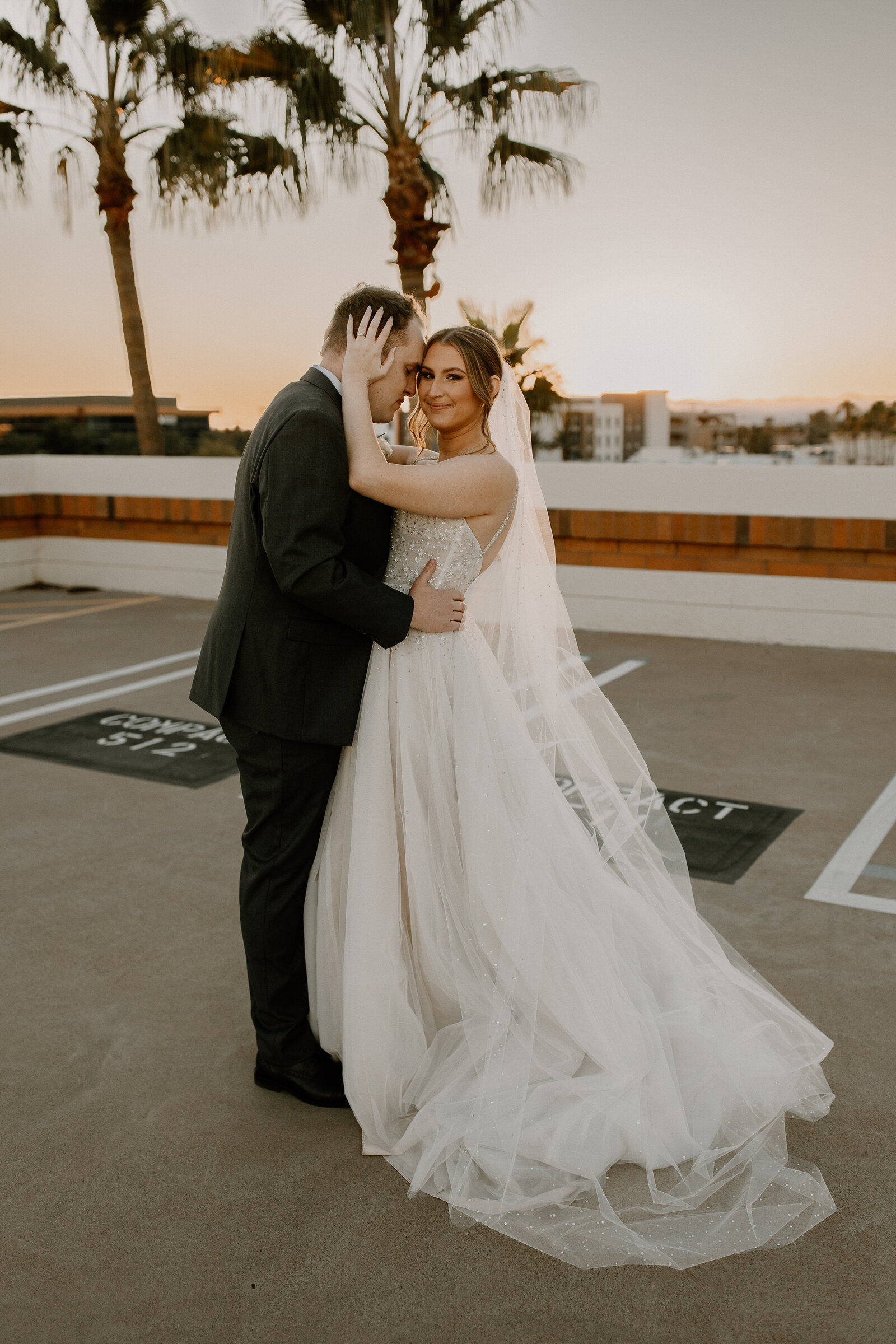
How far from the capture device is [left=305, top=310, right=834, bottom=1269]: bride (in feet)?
7.67

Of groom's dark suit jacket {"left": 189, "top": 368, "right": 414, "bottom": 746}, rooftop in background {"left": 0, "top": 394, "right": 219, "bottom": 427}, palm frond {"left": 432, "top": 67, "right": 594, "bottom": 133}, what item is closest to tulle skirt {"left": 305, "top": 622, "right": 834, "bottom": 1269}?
groom's dark suit jacket {"left": 189, "top": 368, "right": 414, "bottom": 746}

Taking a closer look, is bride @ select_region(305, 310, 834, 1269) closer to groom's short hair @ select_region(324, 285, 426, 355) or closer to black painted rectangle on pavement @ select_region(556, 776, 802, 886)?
groom's short hair @ select_region(324, 285, 426, 355)

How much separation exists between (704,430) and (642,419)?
0.73 metres

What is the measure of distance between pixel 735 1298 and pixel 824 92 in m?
10.1

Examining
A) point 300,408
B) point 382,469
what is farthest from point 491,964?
point 300,408

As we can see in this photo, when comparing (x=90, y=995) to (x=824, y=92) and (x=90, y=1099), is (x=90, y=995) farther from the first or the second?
(x=824, y=92)

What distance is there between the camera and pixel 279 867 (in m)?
2.62

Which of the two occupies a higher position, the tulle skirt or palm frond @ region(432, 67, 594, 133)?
palm frond @ region(432, 67, 594, 133)

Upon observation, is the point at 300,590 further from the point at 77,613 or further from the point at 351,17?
the point at 351,17

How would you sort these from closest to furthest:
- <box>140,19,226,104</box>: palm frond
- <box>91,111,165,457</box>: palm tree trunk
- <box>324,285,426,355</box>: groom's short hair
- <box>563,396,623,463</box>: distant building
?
<box>324,285,426,355</box>: groom's short hair, <box>563,396,623,463</box>: distant building, <box>140,19,226,104</box>: palm frond, <box>91,111,165,457</box>: palm tree trunk

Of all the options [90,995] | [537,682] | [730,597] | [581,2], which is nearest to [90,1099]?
[90,995]

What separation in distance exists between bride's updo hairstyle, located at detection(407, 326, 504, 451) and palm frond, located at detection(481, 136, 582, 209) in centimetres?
956

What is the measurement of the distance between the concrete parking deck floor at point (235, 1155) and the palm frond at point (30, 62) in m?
11.2

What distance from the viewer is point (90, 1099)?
266 cm
